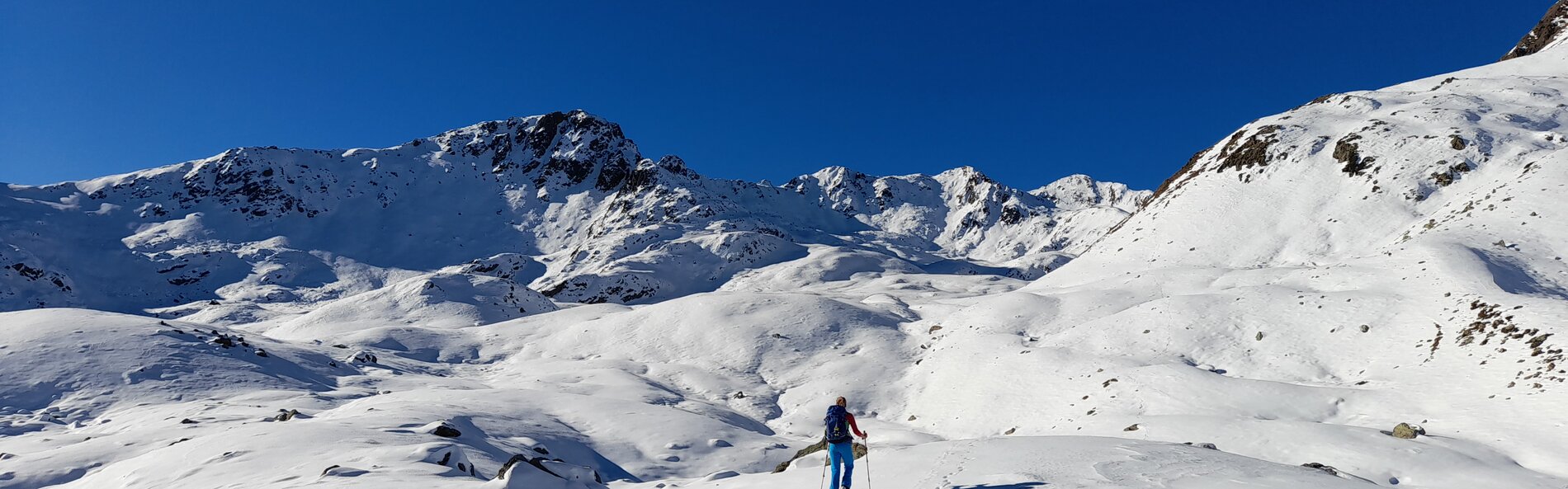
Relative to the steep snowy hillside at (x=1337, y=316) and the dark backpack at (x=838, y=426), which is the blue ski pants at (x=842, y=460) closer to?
the dark backpack at (x=838, y=426)

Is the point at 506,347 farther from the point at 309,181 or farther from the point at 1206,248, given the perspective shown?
the point at 309,181

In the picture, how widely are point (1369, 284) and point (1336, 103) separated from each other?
48.8 m

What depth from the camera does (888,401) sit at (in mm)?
37625

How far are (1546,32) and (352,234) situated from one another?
20002 centimetres

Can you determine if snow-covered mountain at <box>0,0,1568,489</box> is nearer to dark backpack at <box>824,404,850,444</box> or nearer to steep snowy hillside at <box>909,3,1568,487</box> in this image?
steep snowy hillside at <box>909,3,1568,487</box>

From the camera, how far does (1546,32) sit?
282 ft

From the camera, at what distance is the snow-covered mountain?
685 inches

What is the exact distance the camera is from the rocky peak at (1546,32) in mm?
83688

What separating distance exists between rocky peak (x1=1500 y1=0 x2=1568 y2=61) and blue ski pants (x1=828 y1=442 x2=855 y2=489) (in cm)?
11072

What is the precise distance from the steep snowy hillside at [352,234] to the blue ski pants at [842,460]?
108 metres

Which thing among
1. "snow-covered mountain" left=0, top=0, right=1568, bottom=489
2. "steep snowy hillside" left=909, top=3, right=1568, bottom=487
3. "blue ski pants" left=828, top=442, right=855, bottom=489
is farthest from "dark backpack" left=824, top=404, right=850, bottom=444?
"steep snowy hillside" left=909, top=3, right=1568, bottom=487

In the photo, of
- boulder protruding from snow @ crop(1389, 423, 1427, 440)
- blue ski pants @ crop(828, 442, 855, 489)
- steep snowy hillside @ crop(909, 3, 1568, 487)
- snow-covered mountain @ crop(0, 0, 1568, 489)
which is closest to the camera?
blue ski pants @ crop(828, 442, 855, 489)

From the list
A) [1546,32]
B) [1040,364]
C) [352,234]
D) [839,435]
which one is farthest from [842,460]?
[352,234]

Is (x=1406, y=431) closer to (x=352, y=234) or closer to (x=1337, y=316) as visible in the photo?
(x=1337, y=316)
